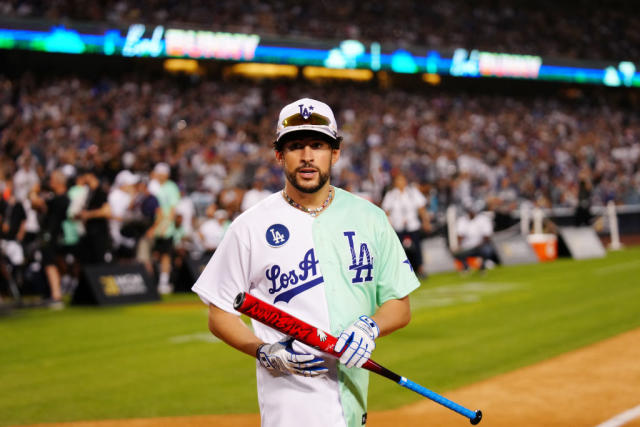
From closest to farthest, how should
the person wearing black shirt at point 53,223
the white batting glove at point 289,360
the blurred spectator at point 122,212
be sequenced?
the white batting glove at point 289,360 < the person wearing black shirt at point 53,223 < the blurred spectator at point 122,212

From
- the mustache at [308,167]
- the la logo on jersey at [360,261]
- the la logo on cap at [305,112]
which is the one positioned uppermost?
the la logo on cap at [305,112]

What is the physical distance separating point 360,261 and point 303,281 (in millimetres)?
255

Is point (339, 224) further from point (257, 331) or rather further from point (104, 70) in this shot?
point (104, 70)

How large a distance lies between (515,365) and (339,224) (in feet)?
20.6

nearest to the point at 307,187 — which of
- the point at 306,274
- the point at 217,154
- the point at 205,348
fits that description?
the point at 306,274

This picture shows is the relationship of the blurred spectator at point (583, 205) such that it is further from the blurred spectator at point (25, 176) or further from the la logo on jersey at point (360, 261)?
the la logo on jersey at point (360, 261)

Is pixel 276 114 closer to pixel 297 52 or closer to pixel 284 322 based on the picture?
pixel 297 52

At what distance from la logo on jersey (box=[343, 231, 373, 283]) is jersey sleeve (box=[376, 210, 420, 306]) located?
0.07 meters

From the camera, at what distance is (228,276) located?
3.41m

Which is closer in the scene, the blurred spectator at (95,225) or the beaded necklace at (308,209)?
the beaded necklace at (308,209)

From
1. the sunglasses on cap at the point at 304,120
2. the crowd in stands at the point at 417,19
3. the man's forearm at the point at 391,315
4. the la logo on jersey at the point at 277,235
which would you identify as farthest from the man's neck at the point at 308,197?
the crowd in stands at the point at 417,19

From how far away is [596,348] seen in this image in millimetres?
9953

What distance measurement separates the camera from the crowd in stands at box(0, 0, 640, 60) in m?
30.3

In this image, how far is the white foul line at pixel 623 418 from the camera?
6645mm
